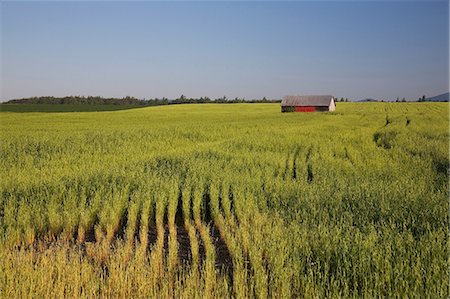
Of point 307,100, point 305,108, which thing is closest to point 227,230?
point 305,108

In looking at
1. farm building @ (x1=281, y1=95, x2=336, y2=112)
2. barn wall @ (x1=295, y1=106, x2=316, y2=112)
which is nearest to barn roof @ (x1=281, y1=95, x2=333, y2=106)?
farm building @ (x1=281, y1=95, x2=336, y2=112)

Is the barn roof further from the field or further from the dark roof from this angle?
the field

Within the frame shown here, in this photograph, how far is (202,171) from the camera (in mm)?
11117

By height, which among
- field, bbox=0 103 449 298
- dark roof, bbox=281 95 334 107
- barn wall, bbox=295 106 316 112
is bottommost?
field, bbox=0 103 449 298

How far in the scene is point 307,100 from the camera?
76.6 metres

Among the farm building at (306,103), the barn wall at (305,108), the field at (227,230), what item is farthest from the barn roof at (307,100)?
the field at (227,230)

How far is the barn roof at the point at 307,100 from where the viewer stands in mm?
74812

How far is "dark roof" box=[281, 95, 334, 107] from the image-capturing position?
7481 centimetres

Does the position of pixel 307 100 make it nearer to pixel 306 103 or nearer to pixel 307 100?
pixel 307 100

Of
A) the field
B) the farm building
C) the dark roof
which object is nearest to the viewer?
the field

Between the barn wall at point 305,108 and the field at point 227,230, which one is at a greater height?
the barn wall at point 305,108

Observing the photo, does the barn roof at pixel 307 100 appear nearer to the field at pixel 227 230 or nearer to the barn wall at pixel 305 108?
the barn wall at pixel 305 108

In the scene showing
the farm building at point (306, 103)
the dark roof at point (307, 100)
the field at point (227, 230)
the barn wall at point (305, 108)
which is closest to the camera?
the field at point (227, 230)

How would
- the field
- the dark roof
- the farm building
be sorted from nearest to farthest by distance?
the field
the farm building
the dark roof
